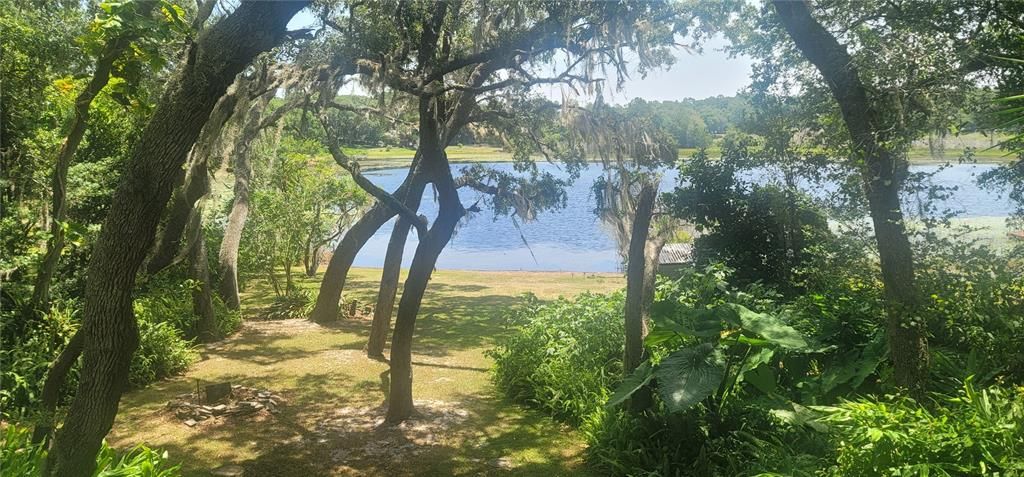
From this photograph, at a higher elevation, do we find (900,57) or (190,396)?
(900,57)

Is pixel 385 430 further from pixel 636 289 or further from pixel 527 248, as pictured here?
pixel 527 248

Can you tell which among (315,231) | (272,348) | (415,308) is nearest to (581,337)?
(415,308)

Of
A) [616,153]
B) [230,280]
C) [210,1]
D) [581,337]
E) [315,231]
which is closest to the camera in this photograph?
[581,337]

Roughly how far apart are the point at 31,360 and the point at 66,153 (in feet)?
8.16

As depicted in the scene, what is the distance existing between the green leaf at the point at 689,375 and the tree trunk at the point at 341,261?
720 cm

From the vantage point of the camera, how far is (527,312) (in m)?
9.35

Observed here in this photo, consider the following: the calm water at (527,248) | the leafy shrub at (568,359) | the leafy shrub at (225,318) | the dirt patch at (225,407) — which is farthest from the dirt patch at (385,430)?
the calm water at (527,248)

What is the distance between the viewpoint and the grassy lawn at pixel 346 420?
5.57 meters

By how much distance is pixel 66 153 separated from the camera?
5.04 meters

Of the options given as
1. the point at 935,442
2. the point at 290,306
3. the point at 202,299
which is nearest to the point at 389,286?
the point at 202,299

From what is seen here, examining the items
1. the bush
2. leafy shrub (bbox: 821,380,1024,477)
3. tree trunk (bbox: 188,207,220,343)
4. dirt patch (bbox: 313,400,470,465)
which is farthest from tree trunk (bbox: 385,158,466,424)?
tree trunk (bbox: 188,207,220,343)

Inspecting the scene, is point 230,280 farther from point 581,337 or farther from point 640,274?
point 640,274

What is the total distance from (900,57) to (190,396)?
24.6 ft

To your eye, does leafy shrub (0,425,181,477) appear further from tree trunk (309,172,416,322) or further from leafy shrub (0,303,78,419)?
tree trunk (309,172,416,322)
